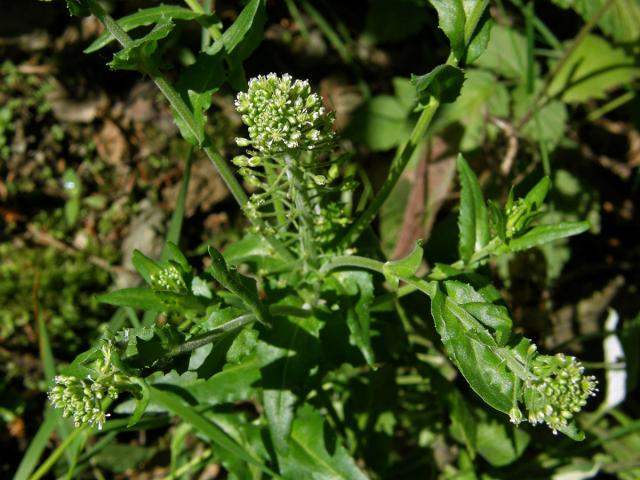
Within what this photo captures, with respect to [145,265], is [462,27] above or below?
above

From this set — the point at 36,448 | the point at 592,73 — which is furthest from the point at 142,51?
the point at 592,73

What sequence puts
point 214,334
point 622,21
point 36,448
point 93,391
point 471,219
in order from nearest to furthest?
point 93,391 < point 214,334 < point 471,219 < point 36,448 < point 622,21

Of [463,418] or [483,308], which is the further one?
[463,418]

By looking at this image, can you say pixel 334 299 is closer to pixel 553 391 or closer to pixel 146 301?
pixel 146 301

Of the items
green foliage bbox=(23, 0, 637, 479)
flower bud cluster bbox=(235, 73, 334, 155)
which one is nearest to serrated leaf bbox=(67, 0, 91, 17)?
green foliage bbox=(23, 0, 637, 479)

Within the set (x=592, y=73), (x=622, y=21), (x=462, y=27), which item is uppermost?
(x=462, y=27)

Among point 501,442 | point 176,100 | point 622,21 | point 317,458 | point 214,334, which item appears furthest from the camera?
point 622,21

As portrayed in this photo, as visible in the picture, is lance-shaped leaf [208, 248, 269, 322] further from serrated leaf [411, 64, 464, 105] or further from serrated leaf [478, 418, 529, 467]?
serrated leaf [478, 418, 529, 467]

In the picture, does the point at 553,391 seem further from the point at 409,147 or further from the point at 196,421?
the point at 196,421
